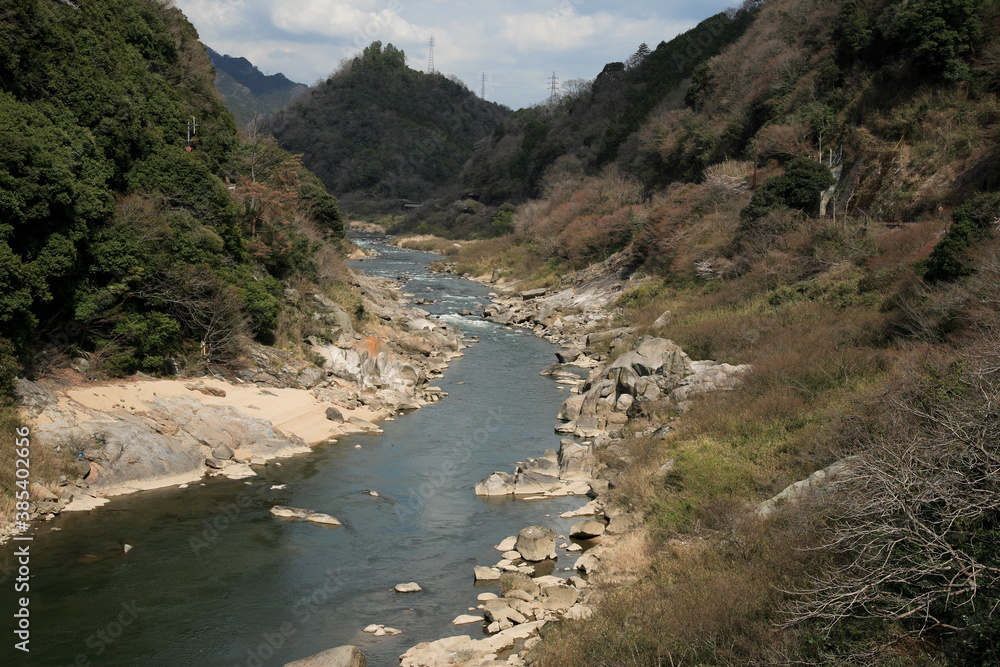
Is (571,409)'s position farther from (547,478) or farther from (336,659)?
(336,659)

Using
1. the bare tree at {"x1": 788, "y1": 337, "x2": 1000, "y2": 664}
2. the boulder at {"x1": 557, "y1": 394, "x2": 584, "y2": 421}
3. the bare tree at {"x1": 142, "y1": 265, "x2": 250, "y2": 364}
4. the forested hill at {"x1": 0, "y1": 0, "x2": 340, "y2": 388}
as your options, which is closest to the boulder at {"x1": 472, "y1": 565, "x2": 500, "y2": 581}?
the bare tree at {"x1": 788, "y1": 337, "x2": 1000, "y2": 664}

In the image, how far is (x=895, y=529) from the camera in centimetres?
752

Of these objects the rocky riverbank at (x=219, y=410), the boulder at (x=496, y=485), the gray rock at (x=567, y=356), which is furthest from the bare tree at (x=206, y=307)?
the gray rock at (x=567, y=356)

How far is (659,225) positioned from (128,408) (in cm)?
3048

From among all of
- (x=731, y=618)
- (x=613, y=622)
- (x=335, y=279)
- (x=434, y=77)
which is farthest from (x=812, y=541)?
(x=434, y=77)

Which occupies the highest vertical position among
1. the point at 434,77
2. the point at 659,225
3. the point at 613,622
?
the point at 434,77

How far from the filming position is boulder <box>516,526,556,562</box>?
13234 millimetres

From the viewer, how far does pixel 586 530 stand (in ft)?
46.6

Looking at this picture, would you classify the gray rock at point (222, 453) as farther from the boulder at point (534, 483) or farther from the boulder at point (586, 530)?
the boulder at point (586, 530)

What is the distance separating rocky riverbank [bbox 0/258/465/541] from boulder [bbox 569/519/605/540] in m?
8.38

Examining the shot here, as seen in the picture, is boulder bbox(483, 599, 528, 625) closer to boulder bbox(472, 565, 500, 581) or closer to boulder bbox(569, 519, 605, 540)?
boulder bbox(472, 565, 500, 581)

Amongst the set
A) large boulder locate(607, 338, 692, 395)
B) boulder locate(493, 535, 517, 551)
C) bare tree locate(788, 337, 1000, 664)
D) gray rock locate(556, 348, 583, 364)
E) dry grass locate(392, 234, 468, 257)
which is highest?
dry grass locate(392, 234, 468, 257)

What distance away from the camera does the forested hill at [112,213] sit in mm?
15469

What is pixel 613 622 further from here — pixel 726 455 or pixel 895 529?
pixel 726 455
